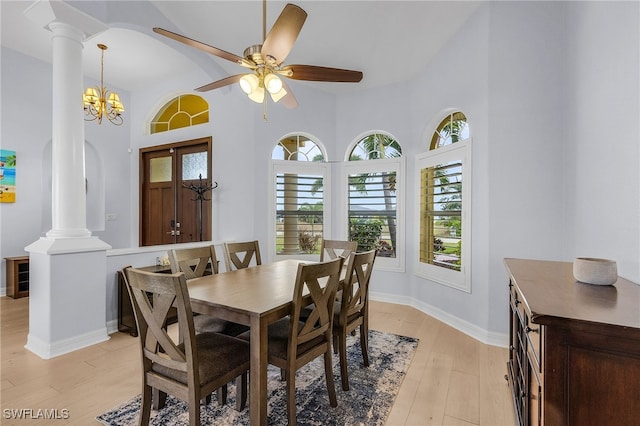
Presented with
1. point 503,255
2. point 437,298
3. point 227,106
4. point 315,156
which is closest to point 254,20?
point 227,106

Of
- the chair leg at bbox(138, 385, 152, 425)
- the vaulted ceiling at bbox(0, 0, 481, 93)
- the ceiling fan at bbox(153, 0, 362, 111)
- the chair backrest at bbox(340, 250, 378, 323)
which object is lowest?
→ the chair leg at bbox(138, 385, 152, 425)

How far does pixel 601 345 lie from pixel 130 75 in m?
6.43

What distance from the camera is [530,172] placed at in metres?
2.87

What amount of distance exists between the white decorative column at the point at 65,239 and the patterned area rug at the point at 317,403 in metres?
1.28

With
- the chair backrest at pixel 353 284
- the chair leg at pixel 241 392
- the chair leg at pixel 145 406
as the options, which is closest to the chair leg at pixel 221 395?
the chair leg at pixel 241 392

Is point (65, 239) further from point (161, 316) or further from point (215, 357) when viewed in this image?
point (215, 357)

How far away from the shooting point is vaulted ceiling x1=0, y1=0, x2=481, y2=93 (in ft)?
10.4

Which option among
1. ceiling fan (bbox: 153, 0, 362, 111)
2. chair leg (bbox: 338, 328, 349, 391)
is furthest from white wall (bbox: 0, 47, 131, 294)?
chair leg (bbox: 338, 328, 349, 391)

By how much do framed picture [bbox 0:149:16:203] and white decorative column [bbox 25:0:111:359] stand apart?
258cm

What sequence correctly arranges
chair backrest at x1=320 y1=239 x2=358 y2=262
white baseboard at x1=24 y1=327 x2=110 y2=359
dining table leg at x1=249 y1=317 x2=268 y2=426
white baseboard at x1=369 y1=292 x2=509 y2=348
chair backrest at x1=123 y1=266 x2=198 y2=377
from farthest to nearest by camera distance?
chair backrest at x1=320 y1=239 x2=358 y2=262 < white baseboard at x1=369 y1=292 x2=509 y2=348 < white baseboard at x1=24 y1=327 x2=110 y2=359 < dining table leg at x1=249 y1=317 x2=268 y2=426 < chair backrest at x1=123 y1=266 x2=198 y2=377

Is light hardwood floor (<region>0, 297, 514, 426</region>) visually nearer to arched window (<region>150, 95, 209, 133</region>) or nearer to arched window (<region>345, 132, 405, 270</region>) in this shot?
arched window (<region>345, 132, 405, 270</region>)

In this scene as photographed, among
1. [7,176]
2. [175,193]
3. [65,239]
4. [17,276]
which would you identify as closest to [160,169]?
[175,193]

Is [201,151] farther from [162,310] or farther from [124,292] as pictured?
[162,310]

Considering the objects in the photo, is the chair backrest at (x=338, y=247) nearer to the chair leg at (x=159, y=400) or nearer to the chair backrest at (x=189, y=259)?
the chair backrest at (x=189, y=259)
